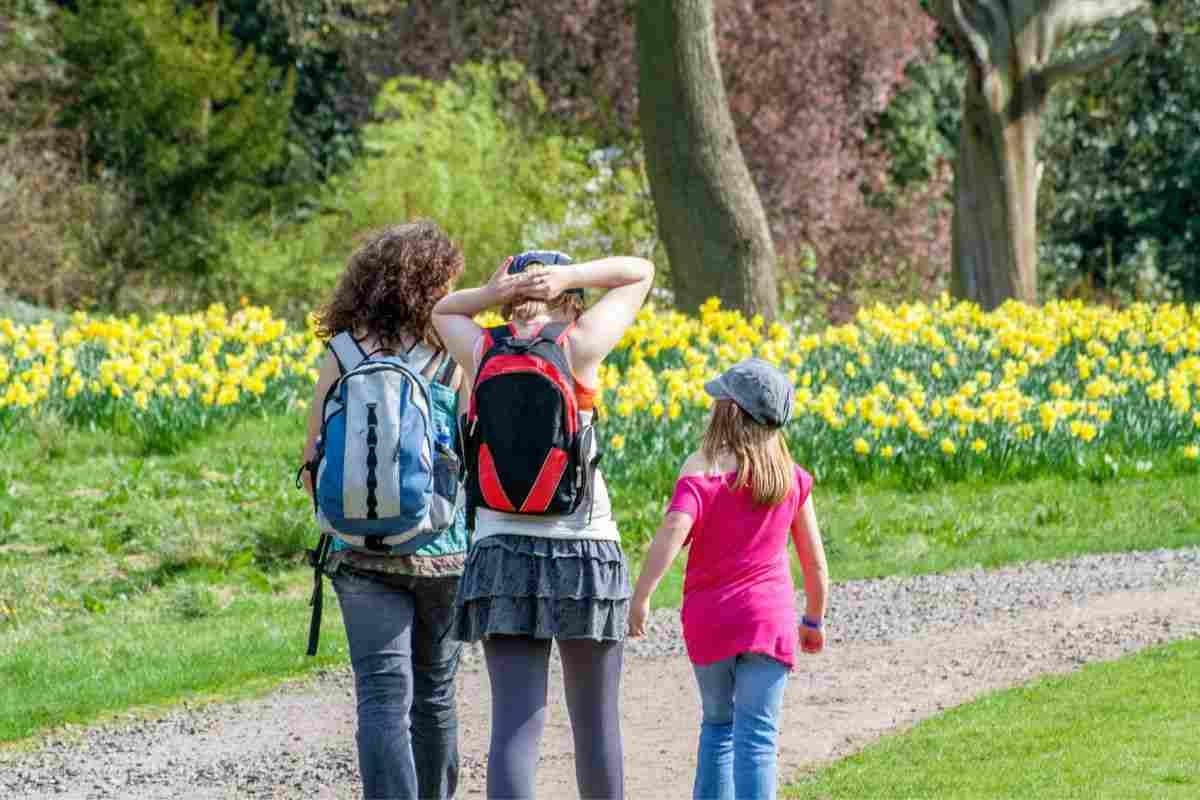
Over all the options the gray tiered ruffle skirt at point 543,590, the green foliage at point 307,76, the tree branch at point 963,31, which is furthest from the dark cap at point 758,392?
the green foliage at point 307,76

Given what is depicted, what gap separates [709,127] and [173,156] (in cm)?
805

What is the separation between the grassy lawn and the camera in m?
7.29

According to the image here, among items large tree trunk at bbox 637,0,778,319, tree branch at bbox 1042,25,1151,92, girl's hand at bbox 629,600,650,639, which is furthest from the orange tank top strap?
tree branch at bbox 1042,25,1151,92

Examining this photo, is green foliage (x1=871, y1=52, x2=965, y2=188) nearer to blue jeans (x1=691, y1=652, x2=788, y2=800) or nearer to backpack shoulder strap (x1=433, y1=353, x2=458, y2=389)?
backpack shoulder strap (x1=433, y1=353, x2=458, y2=389)

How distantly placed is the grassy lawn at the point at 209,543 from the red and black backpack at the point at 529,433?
317 cm

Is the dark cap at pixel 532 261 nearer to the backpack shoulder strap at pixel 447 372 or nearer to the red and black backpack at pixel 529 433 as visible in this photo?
the red and black backpack at pixel 529 433

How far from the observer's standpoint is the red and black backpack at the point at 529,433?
412cm

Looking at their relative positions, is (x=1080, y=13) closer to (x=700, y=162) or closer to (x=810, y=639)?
(x=700, y=162)

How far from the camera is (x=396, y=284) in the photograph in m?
4.42

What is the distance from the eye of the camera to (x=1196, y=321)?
1381 centimetres

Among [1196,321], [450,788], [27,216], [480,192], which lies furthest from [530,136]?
[450,788]

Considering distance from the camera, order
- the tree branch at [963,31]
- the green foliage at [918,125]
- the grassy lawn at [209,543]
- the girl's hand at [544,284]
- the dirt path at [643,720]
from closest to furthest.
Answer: the girl's hand at [544,284]
the dirt path at [643,720]
the grassy lawn at [209,543]
the tree branch at [963,31]
the green foliage at [918,125]

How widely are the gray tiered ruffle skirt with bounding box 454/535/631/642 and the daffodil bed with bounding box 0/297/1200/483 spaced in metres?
5.87

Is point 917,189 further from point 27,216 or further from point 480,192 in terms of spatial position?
point 27,216
